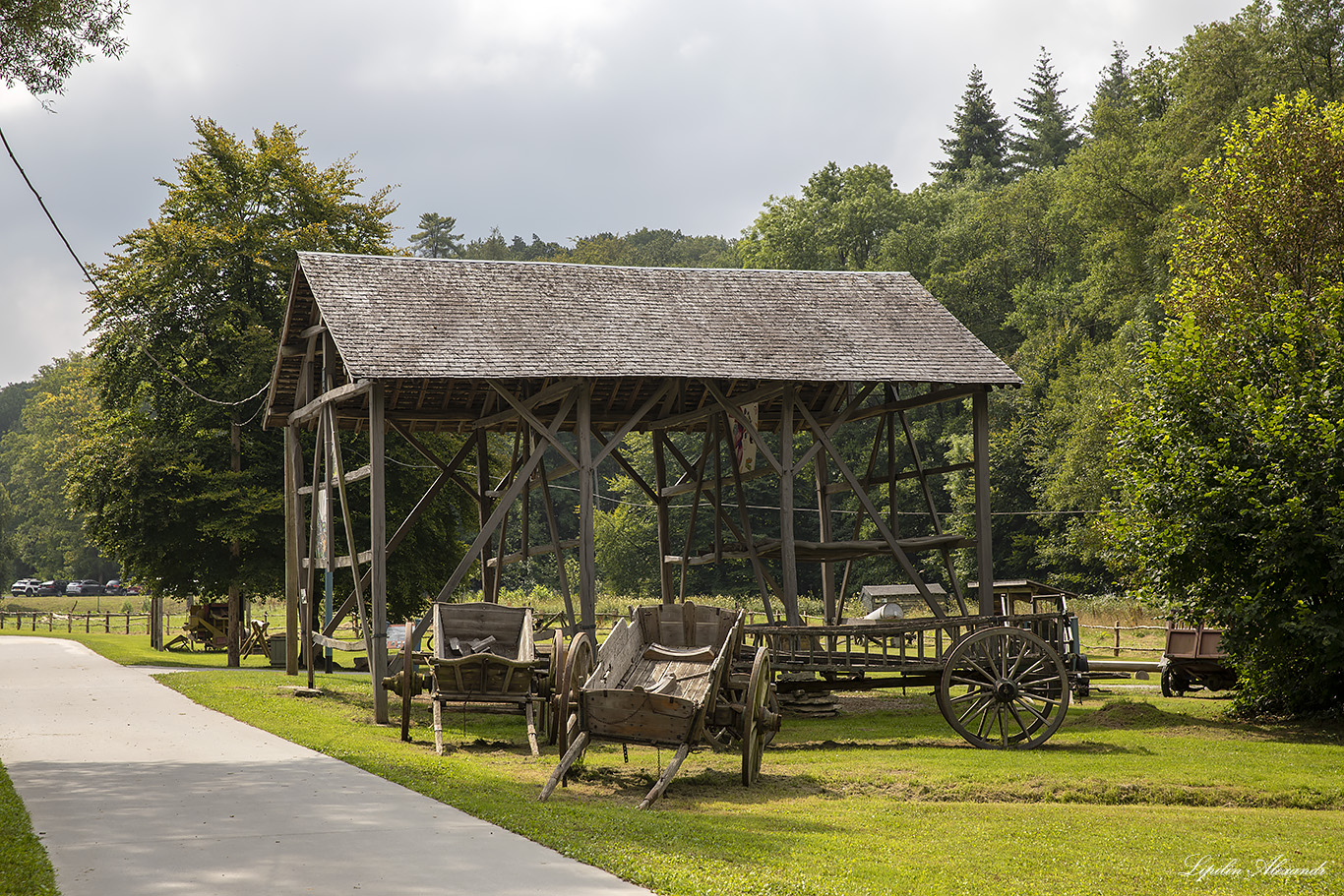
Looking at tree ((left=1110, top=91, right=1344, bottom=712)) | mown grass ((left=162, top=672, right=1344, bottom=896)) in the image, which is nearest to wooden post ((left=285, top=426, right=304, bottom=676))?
mown grass ((left=162, top=672, right=1344, bottom=896))

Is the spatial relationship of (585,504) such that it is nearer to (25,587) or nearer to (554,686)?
(554,686)

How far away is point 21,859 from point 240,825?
4.36 feet

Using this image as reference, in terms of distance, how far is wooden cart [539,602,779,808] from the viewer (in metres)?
9.97

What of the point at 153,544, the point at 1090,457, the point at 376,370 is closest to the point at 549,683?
the point at 376,370

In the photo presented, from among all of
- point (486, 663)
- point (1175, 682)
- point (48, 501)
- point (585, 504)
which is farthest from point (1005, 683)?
point (48, 501)

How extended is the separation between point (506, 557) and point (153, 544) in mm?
10318

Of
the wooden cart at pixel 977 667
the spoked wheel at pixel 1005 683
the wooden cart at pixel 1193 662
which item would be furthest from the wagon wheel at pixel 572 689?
the wooden cart at pixel 1193 662

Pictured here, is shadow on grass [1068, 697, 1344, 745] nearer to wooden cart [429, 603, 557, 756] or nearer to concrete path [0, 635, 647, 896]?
wooden cart [429, 603, 557, 756]

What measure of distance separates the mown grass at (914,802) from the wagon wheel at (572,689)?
45cm

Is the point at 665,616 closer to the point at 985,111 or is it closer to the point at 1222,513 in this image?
the point at 1222,513

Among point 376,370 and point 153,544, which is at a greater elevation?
point 376,370

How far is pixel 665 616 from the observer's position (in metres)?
12.2

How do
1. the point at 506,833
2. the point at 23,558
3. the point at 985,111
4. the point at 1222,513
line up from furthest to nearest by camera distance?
the point at 23,558, the point at 985,111, the point at 1222,513, the point at 506,833

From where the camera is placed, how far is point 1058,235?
54.6 metres
